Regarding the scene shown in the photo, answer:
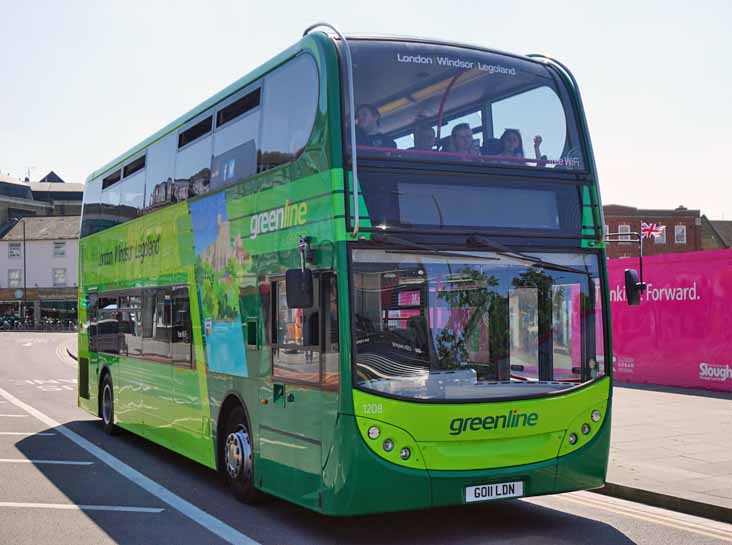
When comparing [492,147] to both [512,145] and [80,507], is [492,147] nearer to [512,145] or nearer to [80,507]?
[512,145]

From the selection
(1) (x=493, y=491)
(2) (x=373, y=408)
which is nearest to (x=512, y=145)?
(2) (x=373, y=408)

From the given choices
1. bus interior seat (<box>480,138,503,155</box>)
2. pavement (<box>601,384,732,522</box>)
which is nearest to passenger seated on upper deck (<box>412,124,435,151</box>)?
bus interior seat (<box>480,138,503,155</box>)

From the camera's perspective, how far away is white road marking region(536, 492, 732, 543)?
7.84 m

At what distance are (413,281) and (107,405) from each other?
30.5 ft

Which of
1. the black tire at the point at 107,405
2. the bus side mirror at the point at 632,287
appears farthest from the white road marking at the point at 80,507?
the black tire at the point at 107,405

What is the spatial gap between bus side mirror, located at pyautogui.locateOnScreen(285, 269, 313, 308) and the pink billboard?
13.6 m

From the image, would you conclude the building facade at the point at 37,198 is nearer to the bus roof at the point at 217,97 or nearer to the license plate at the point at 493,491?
the bus roof at the point at 217,97

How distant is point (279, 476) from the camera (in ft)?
26.9

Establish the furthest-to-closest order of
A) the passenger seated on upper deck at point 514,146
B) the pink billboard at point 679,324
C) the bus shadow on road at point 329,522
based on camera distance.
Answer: the pink billboard at point 679,324 → the passenger seated on upper deck at point 514,146 → the bus shadow on road at point 329,522

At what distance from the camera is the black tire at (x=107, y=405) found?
14.9 metres

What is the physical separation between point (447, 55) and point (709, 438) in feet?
22.9

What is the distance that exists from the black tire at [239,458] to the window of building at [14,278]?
92.9 meters

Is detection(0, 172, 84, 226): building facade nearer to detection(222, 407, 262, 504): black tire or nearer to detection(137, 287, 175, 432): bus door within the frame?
detection(137, 287, 175, 432): bus door

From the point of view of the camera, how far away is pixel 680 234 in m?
75.6
